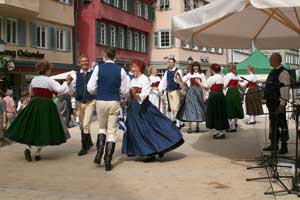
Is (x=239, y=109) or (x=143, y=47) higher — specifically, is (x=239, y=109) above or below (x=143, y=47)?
below

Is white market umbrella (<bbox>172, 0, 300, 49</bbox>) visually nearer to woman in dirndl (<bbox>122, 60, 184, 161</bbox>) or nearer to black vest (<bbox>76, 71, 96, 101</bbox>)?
woman in dirndl (<bbox>122, 60, 184, 161</bbox>)

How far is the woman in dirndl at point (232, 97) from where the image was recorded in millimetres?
13414

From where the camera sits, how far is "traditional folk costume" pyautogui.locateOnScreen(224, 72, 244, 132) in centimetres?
1345

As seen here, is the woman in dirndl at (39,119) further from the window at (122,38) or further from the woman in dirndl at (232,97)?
the window at (122,38)

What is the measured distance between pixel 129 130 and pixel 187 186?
2.30 meters

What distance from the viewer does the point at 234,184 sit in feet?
22.1

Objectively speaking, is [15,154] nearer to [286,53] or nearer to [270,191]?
[270,191]

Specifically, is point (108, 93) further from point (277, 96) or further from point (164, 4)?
point (164, 4)

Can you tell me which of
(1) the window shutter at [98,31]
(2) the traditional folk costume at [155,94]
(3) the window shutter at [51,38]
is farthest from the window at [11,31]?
(2) the traditional folk costume at [155,94]

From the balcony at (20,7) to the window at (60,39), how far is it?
398 cm

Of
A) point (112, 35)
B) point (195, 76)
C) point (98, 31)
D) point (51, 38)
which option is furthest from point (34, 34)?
point (195, 76)

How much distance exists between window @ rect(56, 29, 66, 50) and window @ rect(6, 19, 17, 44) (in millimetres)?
4317

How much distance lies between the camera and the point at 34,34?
2978cm

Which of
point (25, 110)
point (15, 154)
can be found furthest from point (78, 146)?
point (25, 110)
